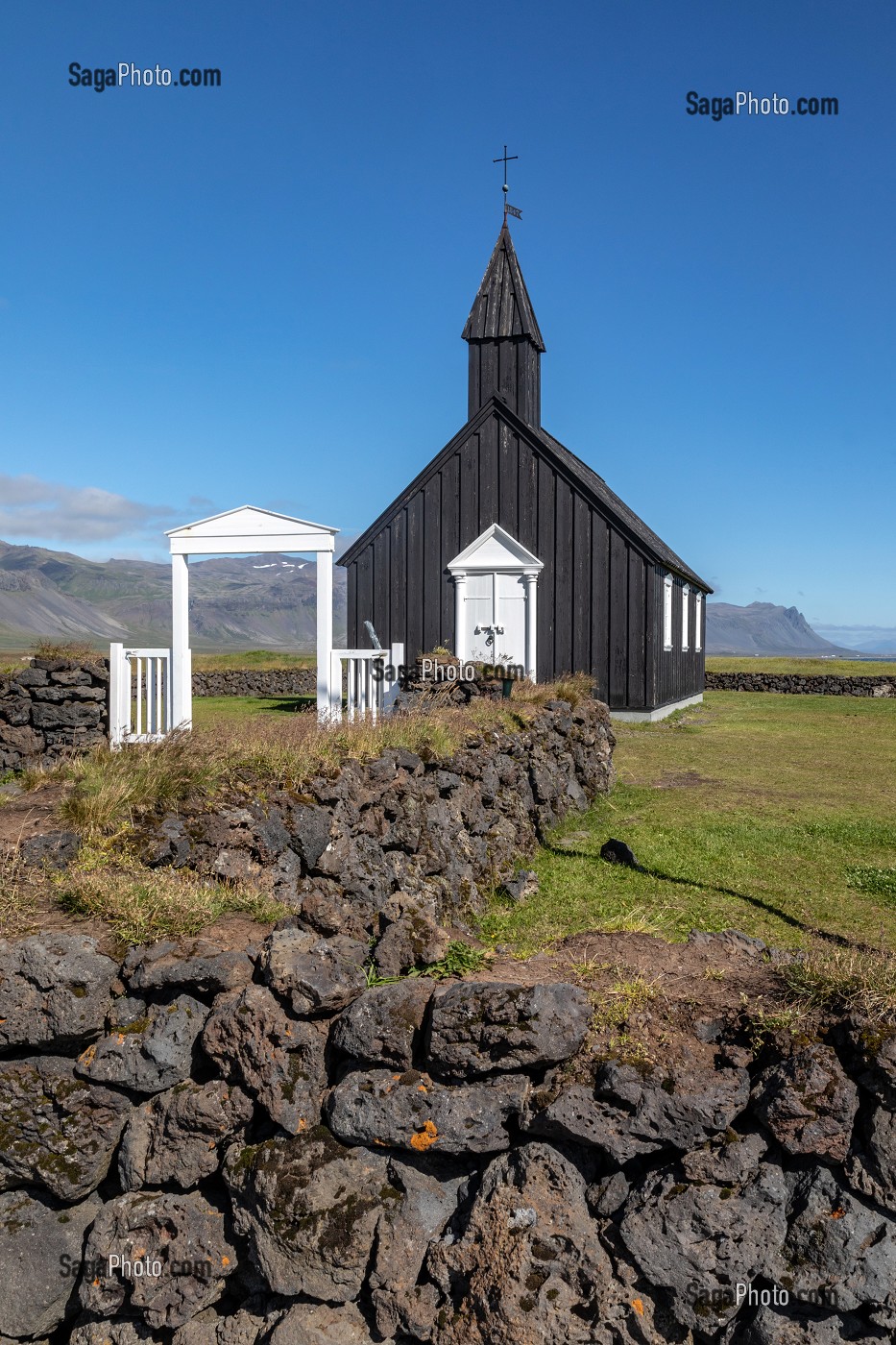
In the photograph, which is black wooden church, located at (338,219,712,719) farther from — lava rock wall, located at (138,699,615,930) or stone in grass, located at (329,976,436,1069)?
stone in grass, located at (329,976,436,1069)

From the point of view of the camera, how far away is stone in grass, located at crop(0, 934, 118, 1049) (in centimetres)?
439

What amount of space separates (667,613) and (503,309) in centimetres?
944

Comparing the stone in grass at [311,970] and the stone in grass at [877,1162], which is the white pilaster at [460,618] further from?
the stone in grass at [877,1162]

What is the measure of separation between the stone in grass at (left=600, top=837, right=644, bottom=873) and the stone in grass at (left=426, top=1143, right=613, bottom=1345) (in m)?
5.77

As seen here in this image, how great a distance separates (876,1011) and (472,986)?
1.82 metres

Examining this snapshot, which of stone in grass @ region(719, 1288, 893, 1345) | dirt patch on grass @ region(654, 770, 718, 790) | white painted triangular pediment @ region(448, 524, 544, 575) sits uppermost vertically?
white painted triangular pediment @ region(448, 524, 544, 575)

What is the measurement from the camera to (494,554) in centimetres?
2270

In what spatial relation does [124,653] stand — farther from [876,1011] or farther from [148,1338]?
[876,1011]

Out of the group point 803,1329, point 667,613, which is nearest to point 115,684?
point 803,1329

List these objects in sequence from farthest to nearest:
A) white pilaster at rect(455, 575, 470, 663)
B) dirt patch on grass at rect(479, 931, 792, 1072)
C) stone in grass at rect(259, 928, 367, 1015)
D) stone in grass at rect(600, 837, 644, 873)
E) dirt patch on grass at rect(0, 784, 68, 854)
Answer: white pilaster at rect(455, 575, 470, 663) < stone in grass at rect(600, 837, 644, 873) < dirt patch on grass at rect(0, 784, 68, 854) < stone in grass at rect(259, 928, 367, 1015) < dirt patch on grass at rect(479, 931, 792, 1072)

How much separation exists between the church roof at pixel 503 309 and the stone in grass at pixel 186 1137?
2248cm

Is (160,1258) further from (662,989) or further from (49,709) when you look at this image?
(49,709)

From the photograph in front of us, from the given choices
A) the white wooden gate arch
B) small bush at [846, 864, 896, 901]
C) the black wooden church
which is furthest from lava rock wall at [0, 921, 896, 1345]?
the black wooden church

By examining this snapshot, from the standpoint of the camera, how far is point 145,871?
570 cm
